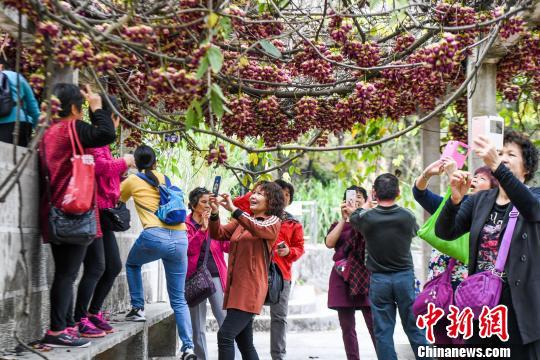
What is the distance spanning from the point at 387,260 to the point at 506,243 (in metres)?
2.62

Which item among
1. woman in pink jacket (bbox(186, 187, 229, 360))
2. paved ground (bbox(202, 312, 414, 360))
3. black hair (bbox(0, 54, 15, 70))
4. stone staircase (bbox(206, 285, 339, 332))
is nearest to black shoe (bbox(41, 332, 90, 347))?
black hair (bbox(0, 54, 15, 70))

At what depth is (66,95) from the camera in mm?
5266

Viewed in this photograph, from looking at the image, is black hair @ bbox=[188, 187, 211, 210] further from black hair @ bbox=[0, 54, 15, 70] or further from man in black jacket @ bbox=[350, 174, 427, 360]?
black hair @ bbox=[0, 54, 15, 70]

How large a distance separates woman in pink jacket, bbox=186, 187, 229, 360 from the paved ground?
2.26m

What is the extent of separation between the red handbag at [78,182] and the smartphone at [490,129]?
2280mm

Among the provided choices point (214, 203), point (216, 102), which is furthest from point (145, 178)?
point (216, 102)

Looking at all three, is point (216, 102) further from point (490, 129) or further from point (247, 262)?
point (247, 262)

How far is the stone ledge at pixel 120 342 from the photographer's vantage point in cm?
497

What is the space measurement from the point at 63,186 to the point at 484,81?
3950 millimetres

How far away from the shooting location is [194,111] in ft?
12.5

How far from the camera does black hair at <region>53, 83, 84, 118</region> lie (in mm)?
5250

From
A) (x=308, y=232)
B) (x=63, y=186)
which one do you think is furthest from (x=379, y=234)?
(x=308, y=232)

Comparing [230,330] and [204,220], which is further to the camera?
[204,220]

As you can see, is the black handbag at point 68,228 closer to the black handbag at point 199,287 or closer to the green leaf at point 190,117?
the green leaf at point 190,117
